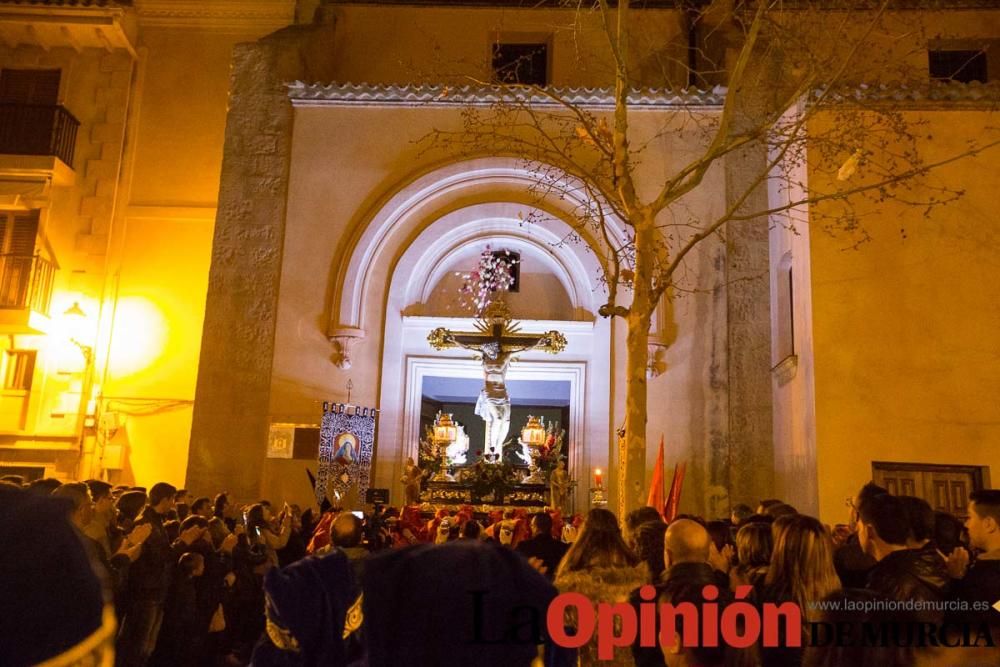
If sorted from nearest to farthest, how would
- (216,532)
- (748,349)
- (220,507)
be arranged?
(216,532) < (220,507) < (748,349)

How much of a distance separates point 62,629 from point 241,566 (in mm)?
6254

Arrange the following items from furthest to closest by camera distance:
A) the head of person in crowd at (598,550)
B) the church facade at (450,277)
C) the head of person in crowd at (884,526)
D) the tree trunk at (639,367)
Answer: the church facade at (450,277) < the tree trunk at (639,367) < the head of person in crowd at (598,550) < the head of person in crowd at (884,526)

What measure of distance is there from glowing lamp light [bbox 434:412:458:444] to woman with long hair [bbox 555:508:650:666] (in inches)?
422

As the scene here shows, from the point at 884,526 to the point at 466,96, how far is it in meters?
13.6

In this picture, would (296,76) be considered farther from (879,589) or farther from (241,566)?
(879,589)

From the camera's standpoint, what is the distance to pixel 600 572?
433 centimetres

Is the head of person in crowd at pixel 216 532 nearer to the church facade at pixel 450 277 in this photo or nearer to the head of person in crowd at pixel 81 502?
the head of person in crowd at pixel 81 502

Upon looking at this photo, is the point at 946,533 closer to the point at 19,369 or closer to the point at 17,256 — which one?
the point at 19,369

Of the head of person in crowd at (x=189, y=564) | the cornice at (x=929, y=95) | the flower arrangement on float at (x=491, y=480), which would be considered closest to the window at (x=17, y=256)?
the flower arrangement on float at (x=491, y=480)

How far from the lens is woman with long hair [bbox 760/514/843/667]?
147 inches

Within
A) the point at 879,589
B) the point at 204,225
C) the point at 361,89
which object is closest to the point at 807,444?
the point at 879,589

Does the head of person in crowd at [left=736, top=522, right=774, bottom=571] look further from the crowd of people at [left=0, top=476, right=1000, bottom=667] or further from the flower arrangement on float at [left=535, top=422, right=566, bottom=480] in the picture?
the flower arrangement on float at [left=535, top=422, right=566, bottom=480]

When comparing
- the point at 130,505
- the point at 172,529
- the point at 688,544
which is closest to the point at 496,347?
the point at 130,505

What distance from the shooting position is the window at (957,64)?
1759cm
